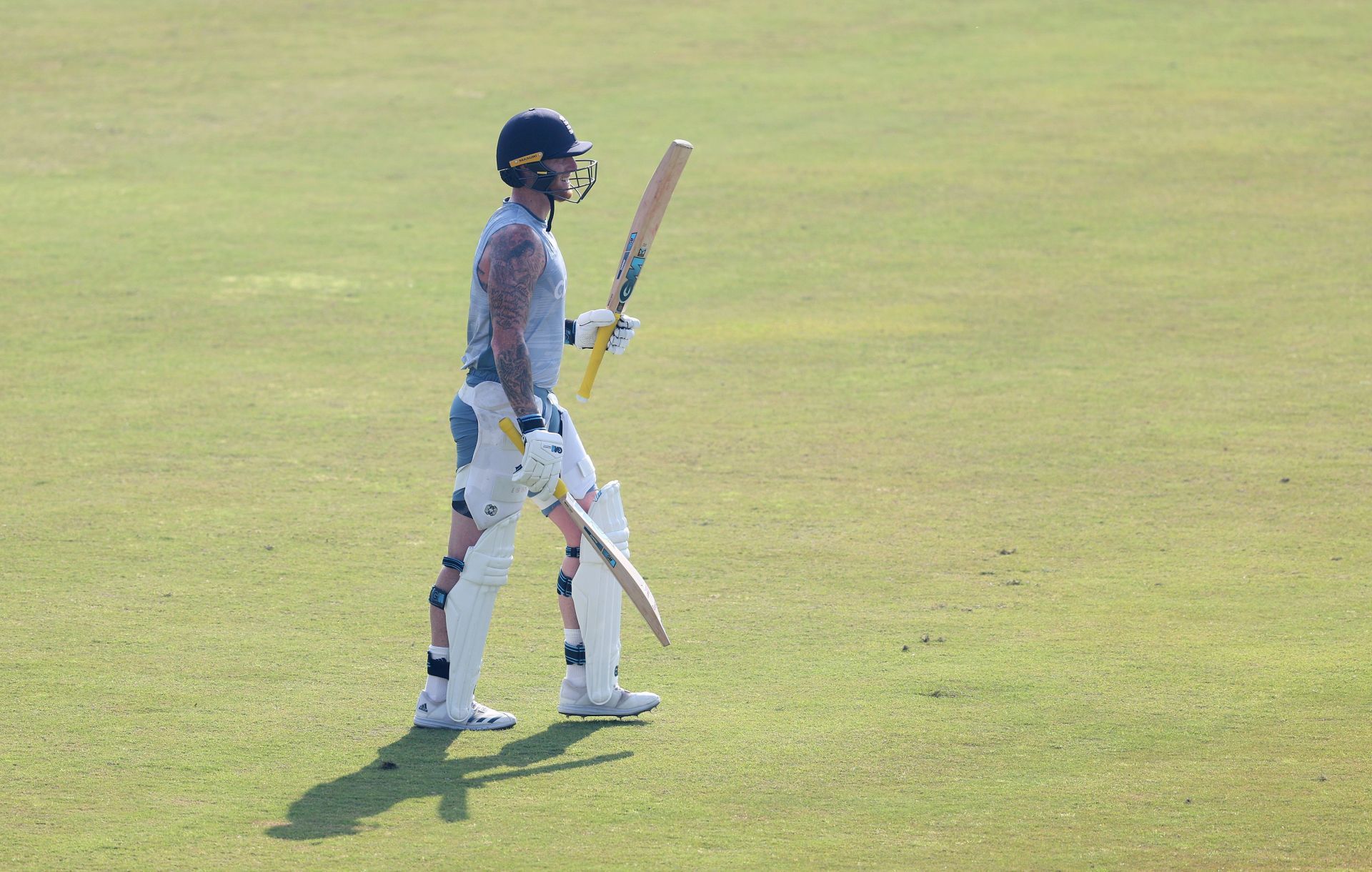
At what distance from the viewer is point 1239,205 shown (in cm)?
1531

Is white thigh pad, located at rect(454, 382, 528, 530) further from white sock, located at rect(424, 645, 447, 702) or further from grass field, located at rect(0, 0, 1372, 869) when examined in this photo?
grass field, located at rect(0, 0, 1372, 869)

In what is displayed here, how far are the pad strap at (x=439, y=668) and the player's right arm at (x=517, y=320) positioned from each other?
30.5 inches

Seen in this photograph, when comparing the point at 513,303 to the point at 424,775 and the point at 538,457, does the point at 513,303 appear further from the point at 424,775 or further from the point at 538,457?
the point at 424,775

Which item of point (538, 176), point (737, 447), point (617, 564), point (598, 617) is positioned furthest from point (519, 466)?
point (737, 447)

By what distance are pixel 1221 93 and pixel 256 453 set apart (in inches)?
531

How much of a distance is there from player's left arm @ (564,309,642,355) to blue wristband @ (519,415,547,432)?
941 mm

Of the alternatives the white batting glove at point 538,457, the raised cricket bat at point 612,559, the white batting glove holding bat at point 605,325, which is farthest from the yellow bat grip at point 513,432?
the white batting glove holding bat at point 605,325

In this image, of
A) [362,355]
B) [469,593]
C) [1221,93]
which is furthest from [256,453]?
[1221,93]

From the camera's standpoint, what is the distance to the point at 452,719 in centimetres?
610

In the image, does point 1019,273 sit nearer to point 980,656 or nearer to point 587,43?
point 980,656

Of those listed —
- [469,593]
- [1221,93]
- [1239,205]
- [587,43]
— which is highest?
[587,43]

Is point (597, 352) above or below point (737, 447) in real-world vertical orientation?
above

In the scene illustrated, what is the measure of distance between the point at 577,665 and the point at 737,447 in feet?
12.6

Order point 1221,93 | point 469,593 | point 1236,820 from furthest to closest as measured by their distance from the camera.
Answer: point 1221,93
point 469,593
point 1236,820
